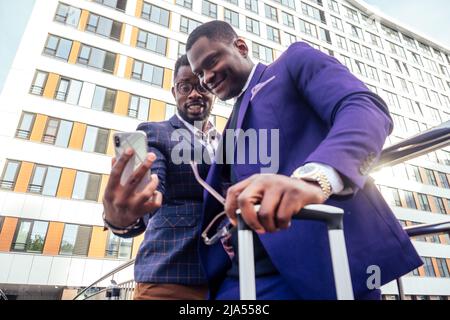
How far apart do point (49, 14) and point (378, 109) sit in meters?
20.6

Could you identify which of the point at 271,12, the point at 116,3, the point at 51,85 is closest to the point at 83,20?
the point at 116,3

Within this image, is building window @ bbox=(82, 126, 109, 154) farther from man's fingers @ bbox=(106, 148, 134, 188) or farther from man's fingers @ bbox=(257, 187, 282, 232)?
man's fingers @ bbox=(257, 187, 282, 232)

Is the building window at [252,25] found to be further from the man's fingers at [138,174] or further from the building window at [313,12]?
the man's fingers at [138,174]

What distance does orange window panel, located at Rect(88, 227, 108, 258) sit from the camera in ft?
46.3

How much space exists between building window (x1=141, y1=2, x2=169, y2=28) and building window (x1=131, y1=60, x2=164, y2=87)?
364 cm

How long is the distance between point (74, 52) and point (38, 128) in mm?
5161

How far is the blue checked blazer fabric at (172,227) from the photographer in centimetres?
163

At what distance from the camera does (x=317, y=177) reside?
2.60 feet

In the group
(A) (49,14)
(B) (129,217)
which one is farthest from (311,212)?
(A) (49,14)

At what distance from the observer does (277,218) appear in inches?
26.9

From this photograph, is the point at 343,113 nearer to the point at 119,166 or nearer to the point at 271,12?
the point at 119,166

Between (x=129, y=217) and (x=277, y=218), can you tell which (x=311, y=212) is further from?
(x=129, y=217)

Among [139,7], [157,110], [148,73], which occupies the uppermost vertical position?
[139,7]
